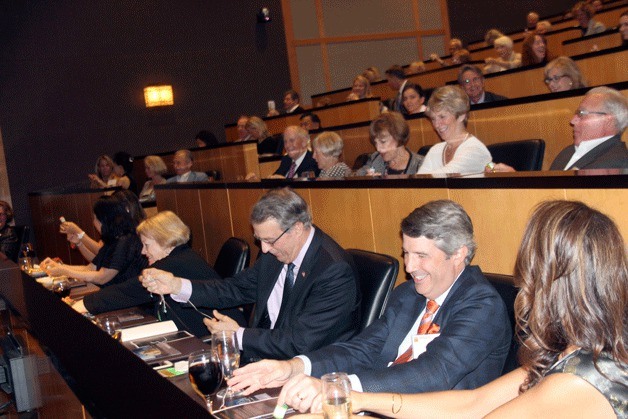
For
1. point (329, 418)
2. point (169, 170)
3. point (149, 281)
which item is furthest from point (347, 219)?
point (169, 170)

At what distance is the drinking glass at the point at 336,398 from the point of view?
→ 5.31 ft

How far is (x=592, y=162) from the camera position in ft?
11.3

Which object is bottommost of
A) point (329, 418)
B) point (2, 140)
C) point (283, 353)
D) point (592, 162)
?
point (283, 353)

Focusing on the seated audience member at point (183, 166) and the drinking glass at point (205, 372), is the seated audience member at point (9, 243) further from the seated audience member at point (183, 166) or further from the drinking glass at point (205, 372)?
the drinking glass at point (205, 372)

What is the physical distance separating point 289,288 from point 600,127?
160 cm

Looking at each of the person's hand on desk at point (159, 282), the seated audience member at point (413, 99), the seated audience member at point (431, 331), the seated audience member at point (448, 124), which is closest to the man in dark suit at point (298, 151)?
the seated audience member at point (413, 99)

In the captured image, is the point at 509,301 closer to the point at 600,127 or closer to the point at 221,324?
the point at 221,324

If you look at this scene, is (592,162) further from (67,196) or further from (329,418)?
(67,196)

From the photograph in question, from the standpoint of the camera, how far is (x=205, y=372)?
1992 mm

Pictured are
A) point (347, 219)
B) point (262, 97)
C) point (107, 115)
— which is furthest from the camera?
point (262, 97)

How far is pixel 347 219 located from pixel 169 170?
753 centimetres

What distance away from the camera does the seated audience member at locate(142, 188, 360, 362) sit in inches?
119

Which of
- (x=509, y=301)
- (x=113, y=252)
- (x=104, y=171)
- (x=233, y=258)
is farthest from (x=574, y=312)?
(x=104, y=171)

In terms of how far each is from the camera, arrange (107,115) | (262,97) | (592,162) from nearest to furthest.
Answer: (592,162) → (107,115) → (262,97)
